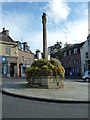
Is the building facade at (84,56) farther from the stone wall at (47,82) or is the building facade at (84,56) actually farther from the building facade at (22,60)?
the stone wall at (47,82)

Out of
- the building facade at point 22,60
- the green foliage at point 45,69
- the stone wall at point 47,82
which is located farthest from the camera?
the building facade at point 22,60

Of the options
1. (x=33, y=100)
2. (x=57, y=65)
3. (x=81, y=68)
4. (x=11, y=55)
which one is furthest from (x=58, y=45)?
(x=33, y=100)

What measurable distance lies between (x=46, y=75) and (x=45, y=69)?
0.48 metres

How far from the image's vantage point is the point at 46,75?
12195 millimetres

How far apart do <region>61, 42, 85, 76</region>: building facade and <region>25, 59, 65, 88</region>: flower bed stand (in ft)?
102

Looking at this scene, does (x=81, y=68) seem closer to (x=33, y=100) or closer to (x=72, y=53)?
(x=72, y=53)

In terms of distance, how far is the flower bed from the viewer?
1209 cm

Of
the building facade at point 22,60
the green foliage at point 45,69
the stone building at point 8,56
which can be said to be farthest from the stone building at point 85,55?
the green foliage at point 45,69

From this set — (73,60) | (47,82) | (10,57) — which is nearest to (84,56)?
(73,60)

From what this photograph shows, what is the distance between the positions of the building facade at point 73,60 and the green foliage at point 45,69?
102 feet

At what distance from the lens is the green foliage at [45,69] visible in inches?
483

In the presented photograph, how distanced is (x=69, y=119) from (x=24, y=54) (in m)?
34.4

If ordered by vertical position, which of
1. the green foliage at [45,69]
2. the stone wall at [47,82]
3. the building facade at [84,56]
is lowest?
the stone wall at [47,82]

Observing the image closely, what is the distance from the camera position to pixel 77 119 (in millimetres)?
5141
